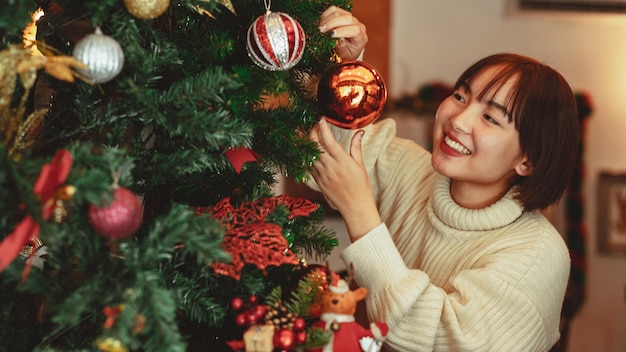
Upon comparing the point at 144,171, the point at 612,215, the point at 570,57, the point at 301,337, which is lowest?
the point at 612,215

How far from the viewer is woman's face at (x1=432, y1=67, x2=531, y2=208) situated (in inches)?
50.1

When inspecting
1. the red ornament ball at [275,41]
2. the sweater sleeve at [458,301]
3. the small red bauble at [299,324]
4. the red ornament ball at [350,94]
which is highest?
the red ornament ball at [275,41]

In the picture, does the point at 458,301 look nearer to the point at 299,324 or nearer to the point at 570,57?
the point at 299,324

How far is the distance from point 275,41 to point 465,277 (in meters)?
0.58

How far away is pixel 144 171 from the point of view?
88cm

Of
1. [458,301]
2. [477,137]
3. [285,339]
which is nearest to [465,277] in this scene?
[458,301]

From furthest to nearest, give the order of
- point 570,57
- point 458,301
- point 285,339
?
point 570,57
point 458,301
point 285,339

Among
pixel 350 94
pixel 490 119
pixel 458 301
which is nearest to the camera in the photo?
pixel 350 94

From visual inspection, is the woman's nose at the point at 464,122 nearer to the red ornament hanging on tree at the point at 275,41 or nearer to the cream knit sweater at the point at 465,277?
the cream knit sweater at the point at 465,277

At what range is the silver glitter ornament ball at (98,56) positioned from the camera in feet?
2.35

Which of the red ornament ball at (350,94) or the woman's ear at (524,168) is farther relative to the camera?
the woman's ear at (524,168)

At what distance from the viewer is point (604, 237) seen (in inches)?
170

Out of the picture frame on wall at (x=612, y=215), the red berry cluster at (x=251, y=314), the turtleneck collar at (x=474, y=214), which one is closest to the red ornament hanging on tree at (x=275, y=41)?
the red berry cluster at (x=251, y=314)

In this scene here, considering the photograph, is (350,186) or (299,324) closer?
(299,324)
